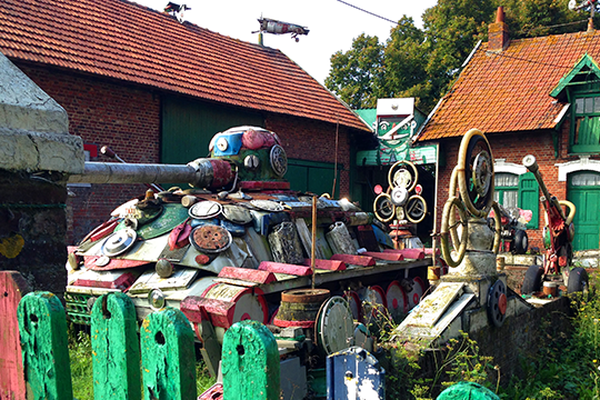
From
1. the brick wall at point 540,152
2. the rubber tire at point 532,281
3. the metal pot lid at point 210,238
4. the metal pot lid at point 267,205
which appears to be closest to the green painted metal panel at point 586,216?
the brick wall at point 540,152

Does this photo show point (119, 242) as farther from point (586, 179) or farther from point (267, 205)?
point (586, 179)

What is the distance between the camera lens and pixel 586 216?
14922mm

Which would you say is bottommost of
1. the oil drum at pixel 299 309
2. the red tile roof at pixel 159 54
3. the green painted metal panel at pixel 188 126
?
the oil drum at pixel 299 309

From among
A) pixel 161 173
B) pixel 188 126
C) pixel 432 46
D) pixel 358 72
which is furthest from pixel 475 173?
pixel 358 72

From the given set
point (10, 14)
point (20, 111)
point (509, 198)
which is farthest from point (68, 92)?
point (509, 198)

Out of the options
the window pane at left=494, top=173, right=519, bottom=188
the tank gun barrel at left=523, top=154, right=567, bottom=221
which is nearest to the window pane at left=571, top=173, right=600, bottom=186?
the window pane at left=494, top=173, right=519, bottom=188

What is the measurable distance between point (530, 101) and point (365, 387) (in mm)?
15245

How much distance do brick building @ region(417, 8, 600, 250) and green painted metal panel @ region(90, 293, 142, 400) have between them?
A: 14932 mm

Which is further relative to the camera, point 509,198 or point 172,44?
point 509,198

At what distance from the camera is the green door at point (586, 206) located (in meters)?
14.8

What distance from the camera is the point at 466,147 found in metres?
6.09

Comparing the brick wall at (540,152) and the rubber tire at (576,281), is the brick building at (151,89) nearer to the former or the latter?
the rubber tire at (576,281)

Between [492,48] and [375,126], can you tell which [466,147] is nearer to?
[375,126]

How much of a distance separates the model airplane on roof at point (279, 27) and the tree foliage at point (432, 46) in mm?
5772
